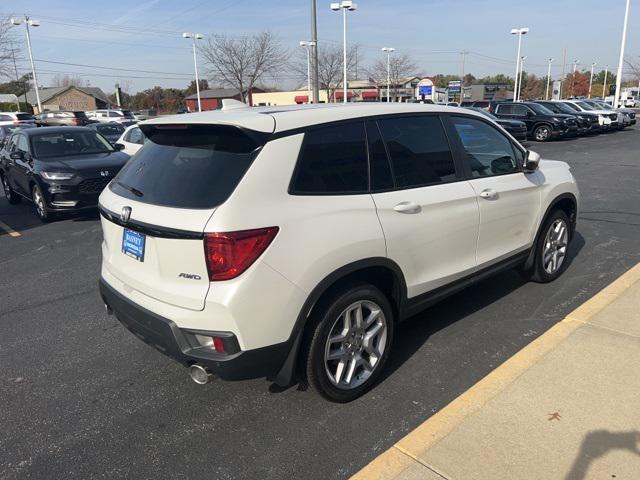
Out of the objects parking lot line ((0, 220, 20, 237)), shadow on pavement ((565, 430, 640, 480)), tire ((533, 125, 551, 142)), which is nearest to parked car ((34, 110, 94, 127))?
parking lot line ((0, 220, 20, 237))

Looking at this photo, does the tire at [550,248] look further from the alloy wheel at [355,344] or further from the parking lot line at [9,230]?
the parking lot line at [9,230]

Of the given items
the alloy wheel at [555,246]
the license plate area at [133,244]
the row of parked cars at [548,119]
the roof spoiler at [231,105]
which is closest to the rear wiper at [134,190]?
the license plate area at [133,244]

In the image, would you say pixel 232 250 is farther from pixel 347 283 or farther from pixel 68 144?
pixel 68 144

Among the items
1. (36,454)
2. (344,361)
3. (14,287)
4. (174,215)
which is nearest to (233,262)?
(174,215)

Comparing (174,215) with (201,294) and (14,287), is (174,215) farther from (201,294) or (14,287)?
(14,287)

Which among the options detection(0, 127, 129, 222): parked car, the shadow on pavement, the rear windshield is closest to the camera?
the shadow on pavement

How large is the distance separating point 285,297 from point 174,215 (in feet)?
2.37

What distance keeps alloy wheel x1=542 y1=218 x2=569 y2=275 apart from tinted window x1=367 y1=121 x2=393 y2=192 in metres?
2.29

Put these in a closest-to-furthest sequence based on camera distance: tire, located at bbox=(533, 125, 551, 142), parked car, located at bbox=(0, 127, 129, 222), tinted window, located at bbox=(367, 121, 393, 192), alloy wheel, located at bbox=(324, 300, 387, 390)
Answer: alloy wheel, located at bbox=(324, 300, 387, 390)
tinted window, located at bbox=(367, 121, 393, 192)
parked car, located at bbox=(0, 127, 129, 222)
tire, located at bbox=(533, 125, 551, 142)

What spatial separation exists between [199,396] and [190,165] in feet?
4.87

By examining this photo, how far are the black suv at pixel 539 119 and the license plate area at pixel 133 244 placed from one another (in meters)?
22.4

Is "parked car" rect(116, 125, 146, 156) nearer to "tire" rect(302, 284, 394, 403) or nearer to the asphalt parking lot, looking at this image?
the asphalt parking lot

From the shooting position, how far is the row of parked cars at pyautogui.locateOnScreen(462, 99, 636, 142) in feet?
71.2

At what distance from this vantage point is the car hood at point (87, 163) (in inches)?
331
